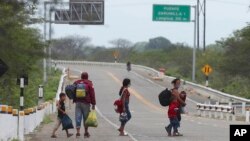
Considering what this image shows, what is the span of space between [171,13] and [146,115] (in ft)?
76.7

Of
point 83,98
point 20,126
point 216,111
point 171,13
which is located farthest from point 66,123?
point 171,13

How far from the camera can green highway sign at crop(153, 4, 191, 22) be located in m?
60.5

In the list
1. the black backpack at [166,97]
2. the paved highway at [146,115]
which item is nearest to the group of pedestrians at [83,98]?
the paved highway at [146,115]

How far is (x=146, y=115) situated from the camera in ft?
126

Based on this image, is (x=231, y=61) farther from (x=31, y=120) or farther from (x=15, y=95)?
(x=31, y=120)

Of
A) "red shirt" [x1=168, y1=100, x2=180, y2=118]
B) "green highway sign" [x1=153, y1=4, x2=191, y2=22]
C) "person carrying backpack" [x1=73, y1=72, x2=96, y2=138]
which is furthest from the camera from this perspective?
"green highway sign" [x1=153, y1=4, x2=191, y2=22]

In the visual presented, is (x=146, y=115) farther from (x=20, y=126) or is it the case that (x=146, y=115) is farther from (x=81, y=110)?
(x=20, y=126)

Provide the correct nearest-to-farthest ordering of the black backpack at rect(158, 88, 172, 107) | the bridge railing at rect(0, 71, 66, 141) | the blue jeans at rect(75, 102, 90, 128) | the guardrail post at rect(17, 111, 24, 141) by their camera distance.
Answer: the bridge railing at rect(0, 71, 66, 141) < the guardrail post at rect(17, 111, 24, 141) < the blue jeans at rect(75, 102, 90, 128) < the black backpack at rect(158, 88, 172, 107)

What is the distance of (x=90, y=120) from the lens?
62.3 feet

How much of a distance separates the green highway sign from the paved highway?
20.9 feet

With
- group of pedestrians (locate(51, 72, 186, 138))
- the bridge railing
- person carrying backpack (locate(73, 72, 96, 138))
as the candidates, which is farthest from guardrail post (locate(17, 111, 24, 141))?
person carrying backpack (locate(73, 72, 96, 138))

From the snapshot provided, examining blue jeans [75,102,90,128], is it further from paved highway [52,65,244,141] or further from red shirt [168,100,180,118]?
red shirt [168,100,180,118]

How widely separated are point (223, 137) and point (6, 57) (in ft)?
40.5

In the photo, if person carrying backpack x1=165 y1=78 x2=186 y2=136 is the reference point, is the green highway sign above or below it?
above
